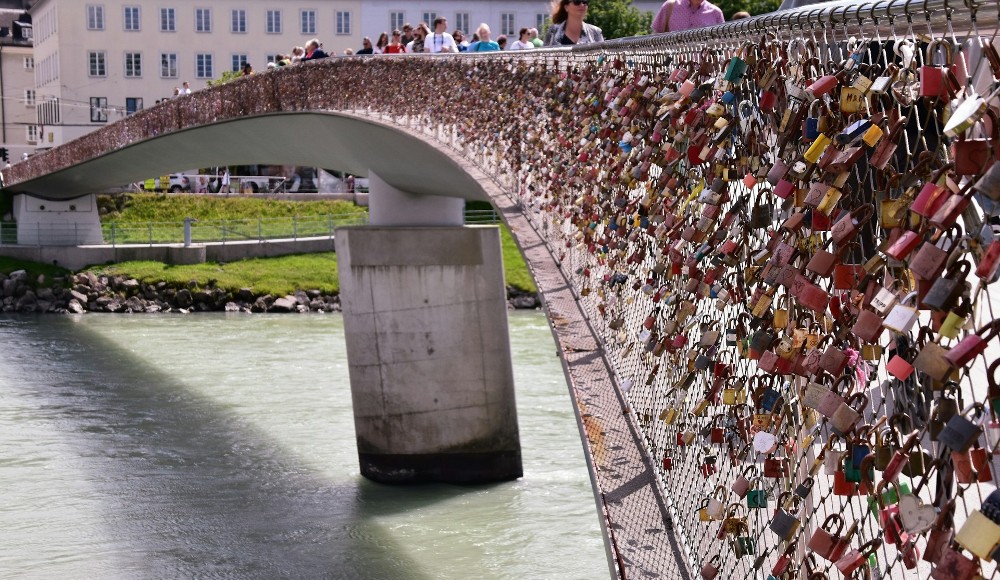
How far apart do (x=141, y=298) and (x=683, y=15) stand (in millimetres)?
31484

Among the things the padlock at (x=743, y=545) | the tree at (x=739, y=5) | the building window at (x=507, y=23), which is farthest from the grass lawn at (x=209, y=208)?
the padlock at (x=743, y=545)

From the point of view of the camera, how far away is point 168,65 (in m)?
62.7

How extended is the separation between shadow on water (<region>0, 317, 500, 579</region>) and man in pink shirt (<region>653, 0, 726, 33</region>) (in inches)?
256

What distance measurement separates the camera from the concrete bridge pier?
17.0m

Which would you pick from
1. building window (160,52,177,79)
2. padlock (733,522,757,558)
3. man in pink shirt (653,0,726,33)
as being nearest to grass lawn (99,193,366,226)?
building window (160,52,177,79)

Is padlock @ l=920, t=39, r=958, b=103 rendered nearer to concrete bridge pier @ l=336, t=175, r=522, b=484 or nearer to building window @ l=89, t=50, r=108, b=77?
concrete bridge pier @ l=336, t=175, r=522, b=484

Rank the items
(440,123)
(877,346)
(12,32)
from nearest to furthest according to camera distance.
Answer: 1. (877,346)
2. (440,123)
3. (12,32)

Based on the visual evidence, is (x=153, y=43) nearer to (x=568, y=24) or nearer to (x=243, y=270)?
(x=243, y=270)

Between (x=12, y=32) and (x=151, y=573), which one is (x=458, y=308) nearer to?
(x=151, y=573)

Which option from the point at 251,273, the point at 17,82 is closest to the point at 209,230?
the point at 251,273

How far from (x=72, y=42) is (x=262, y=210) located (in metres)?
20.1

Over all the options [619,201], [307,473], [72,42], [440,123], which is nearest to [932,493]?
[619,201]

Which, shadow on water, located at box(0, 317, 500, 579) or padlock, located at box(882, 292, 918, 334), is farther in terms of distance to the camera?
shadow on water, located at box(0, 317, 500, 579)

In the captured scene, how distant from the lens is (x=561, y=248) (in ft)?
28.3
